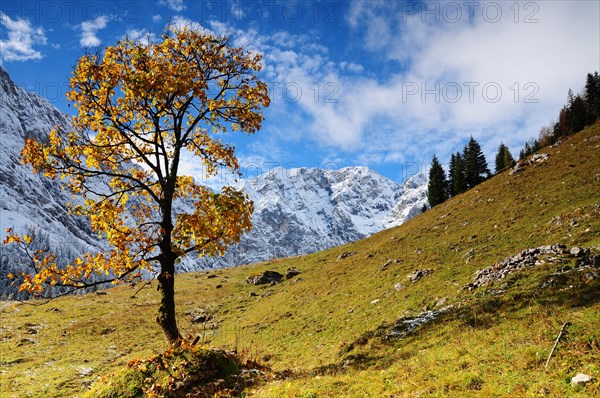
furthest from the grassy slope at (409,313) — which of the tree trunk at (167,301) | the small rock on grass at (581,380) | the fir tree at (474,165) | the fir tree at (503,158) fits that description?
the fir tree at (503,158)

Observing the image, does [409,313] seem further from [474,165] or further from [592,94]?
[592,94]

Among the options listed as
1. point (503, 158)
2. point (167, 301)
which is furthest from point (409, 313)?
point (503, 158)

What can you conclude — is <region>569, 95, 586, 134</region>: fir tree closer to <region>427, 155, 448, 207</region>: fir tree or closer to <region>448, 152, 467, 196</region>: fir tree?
<region>448, 152, 467, 196</region>: fir tree

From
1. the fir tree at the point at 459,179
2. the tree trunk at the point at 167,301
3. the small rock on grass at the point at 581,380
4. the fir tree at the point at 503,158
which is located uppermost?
the fir tree at the point at 503,158

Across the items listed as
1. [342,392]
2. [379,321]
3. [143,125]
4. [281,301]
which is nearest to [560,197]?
[379,321]

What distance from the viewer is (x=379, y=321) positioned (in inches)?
788

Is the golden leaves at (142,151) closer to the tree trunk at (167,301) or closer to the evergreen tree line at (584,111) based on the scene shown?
the tree trunk at (167,301)

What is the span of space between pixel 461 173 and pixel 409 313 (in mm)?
80283

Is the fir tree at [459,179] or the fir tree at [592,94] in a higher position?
the fir tree at [592,94]

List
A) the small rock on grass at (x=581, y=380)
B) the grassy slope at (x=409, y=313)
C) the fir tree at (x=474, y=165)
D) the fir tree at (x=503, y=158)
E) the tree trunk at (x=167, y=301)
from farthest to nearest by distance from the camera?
the fir tree at (x=503, y=158), the fir tree at (x=474, y=165), the tree trunk at (x=167, y=301), the grassy slope at (x=409, y=313), the small rock on grass at (x=581, y=380)

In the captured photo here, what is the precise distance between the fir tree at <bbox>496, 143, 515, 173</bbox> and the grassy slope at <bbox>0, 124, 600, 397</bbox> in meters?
49.7

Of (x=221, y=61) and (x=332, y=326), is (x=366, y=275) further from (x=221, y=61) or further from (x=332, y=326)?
(x=221, y=61)

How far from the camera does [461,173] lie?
296ft

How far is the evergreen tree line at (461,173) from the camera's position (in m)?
88.2
